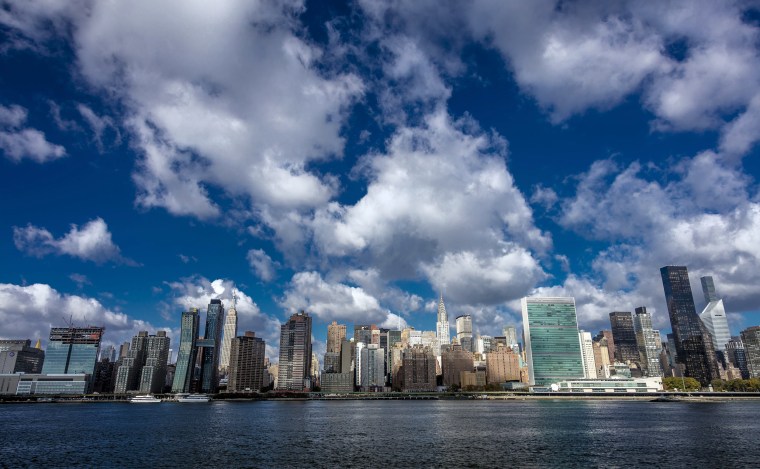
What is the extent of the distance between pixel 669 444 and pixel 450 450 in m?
37.4

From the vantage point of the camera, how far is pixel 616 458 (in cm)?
6656

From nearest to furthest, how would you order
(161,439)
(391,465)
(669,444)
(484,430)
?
1. (391,465)
2. (669,444)
3. (161,439)
4. (484,430)

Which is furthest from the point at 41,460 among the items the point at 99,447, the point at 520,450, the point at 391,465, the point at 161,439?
the point at 520,450

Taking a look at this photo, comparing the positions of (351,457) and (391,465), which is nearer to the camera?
(391,465)

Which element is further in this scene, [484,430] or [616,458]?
[484,430]

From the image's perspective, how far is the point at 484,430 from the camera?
106m

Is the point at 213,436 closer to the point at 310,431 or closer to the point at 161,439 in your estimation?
the point at 161,439

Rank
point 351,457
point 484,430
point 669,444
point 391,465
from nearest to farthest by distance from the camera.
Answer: point 391,465 → point 351,457 → point 669,444 → point 484,430

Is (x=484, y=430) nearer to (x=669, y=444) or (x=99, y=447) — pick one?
(x=669, y=444)

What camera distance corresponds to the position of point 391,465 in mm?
63000

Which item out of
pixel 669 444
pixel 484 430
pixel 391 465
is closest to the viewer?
pixel 391 465

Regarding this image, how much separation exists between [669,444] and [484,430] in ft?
124

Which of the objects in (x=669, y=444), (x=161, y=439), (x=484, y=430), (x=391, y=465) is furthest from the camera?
(x=484, y=430)

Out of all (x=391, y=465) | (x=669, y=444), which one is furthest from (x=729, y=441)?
(x=391, y=465)
